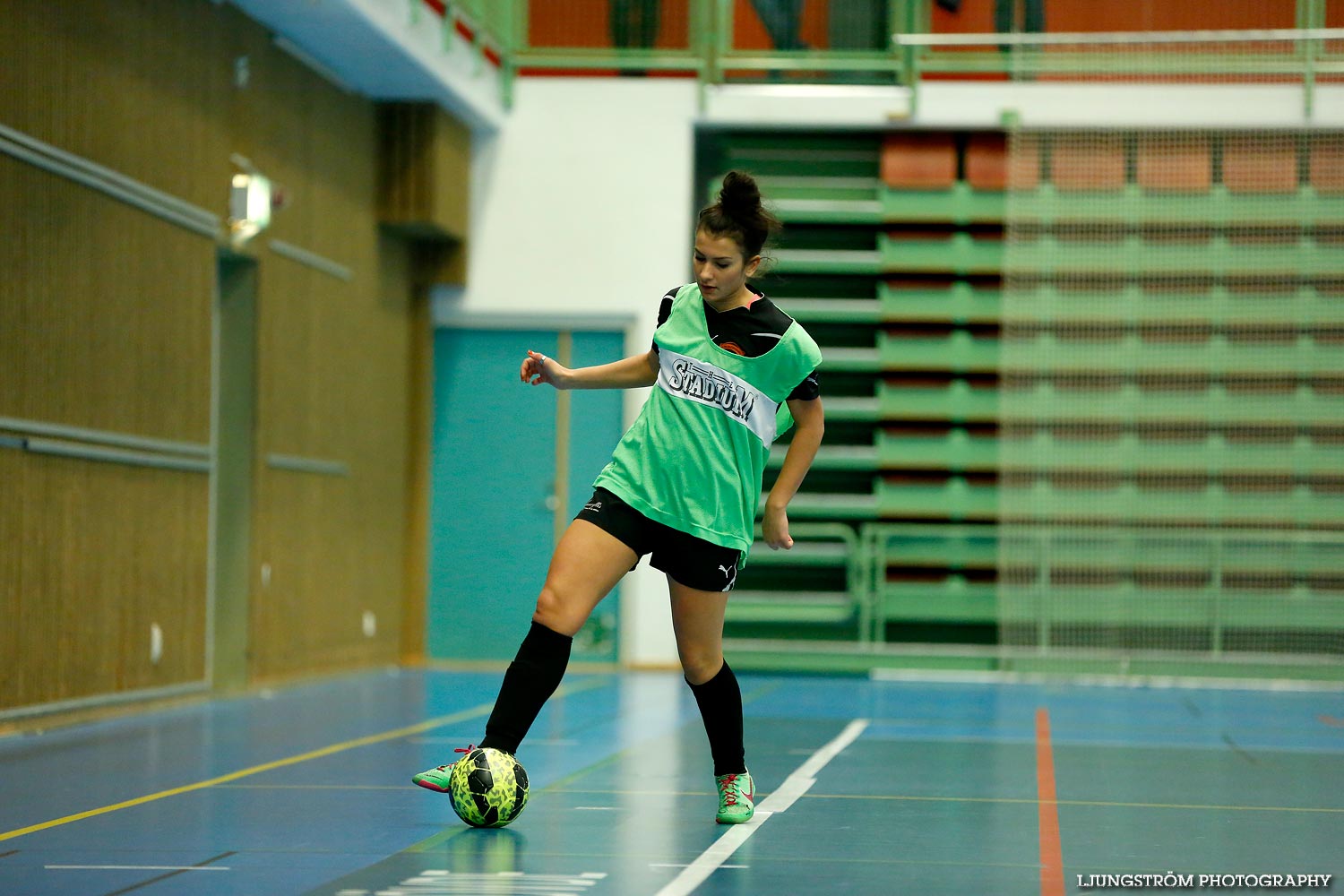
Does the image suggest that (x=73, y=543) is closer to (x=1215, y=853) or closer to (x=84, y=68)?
(x=84, y=68)

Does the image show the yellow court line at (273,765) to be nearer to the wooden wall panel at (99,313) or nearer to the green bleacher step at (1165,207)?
the wooden wall panel at (99,313)

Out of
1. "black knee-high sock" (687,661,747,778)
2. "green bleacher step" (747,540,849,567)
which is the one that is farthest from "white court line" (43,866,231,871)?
"green bleacher step" (747,540,849,567)

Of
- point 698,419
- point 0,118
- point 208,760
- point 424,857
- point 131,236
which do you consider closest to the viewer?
point 424,857

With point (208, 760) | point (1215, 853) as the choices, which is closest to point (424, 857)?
point (1215, 853)

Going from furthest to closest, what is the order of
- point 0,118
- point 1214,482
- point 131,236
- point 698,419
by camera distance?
point 1214,482
point 131,236
point 0,118
point 698,419

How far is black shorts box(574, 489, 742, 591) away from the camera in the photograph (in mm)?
4500

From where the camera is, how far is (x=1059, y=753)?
6934mm

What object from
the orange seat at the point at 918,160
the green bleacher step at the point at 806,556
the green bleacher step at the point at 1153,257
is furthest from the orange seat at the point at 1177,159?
the green bleacher step at the point at 806,556

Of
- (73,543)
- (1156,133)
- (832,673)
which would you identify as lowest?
(832,673)

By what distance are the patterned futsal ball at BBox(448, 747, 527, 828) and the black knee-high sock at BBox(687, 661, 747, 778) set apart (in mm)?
569

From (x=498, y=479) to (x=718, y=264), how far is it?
863 centimetres

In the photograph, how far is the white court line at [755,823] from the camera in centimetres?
377

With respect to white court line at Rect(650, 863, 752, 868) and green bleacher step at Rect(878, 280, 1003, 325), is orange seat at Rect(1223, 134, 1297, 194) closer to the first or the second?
green bleacher step at Rect(878, 280, 1003, 325)

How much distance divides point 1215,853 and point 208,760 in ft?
12.3
